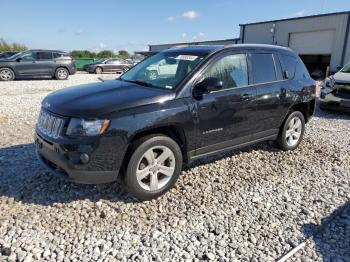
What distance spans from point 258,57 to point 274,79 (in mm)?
470

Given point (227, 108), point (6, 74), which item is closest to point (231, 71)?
point (227, 108)

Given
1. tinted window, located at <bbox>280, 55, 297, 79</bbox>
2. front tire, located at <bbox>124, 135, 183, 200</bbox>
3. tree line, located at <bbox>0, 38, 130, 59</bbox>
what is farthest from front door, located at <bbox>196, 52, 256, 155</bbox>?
tree line, located at <bbox>0, 38, 130, 59</bbox>

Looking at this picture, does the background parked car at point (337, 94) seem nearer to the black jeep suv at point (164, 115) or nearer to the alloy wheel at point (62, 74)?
the black jeep suv at point (164, 115)

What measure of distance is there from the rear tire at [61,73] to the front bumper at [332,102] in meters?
14.0

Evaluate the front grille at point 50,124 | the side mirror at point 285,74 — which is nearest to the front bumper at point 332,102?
the side mirror at point 285,74

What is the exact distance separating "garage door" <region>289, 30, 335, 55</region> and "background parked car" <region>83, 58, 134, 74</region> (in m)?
15.4

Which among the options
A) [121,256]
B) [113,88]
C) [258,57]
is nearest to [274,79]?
[258,57]

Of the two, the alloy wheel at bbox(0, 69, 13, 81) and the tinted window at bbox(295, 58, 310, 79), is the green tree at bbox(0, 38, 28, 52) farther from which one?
the tinted window at bbox(295, 58, 310, 79)

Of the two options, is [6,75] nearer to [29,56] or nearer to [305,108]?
[29,56]

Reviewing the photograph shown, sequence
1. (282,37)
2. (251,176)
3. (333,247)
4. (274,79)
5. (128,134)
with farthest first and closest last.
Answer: (282,37), (274,79), (251,176), (128,134), (333,247)

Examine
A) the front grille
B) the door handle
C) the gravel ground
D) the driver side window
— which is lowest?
the gravel ground

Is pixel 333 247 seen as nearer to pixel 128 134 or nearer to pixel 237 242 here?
pixel 237 242

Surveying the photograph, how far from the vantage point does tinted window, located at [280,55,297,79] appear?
525 cm

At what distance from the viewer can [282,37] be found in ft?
96.6
